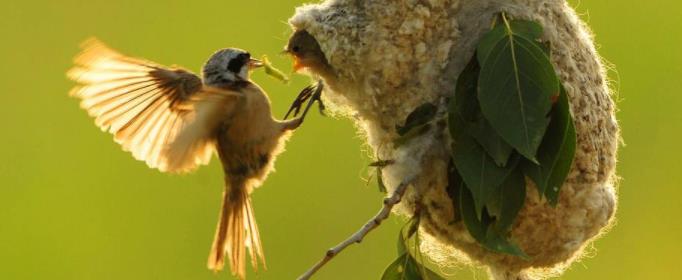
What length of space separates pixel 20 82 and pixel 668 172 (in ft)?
12.7

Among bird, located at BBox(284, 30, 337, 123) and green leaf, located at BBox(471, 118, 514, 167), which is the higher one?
bird, located at BBox(284, 30, 337, 123)

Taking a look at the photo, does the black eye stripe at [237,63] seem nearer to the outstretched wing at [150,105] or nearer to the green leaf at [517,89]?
the outstretched wing at [150,105]

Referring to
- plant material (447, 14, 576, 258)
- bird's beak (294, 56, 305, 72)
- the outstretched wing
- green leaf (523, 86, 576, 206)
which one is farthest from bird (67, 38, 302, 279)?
green leaf (523, 86, 576, 206)

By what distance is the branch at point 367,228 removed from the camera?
8.84 ft

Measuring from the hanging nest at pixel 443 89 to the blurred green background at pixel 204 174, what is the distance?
252 centimetres

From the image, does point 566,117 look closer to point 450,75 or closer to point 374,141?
point 450,75

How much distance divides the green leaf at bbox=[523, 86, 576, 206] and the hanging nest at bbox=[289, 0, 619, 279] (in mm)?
209

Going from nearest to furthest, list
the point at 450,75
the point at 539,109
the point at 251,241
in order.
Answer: the point at 539,109 → the point at 450,75 → the point at 251,241

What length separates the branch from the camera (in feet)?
8.84

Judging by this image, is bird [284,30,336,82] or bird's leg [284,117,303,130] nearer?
bird [284,30,336,82]

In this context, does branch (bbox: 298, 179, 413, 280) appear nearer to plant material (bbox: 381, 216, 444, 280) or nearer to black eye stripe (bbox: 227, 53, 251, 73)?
plant material (bbox: 381, 216, 444, 280)

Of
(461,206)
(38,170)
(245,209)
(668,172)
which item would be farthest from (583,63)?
(38,170)

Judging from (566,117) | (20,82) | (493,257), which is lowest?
(493,257)

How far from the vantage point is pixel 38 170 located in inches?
266
